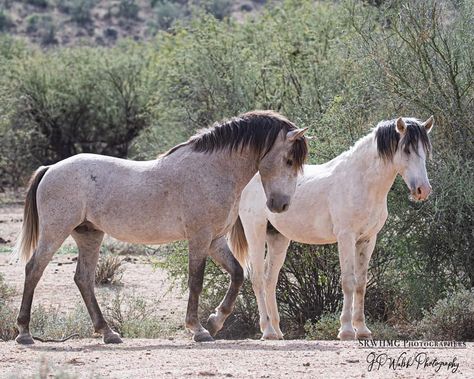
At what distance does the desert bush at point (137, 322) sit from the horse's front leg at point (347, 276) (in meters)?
2.39

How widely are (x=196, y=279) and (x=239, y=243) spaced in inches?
83.6

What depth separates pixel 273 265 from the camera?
11.0 m

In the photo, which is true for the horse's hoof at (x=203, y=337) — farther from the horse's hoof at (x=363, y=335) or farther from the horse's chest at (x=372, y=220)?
the horse's chest at (x=372, y=220)

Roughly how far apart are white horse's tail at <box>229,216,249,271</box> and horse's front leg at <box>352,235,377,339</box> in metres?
1.56

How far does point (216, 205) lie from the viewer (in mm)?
8820

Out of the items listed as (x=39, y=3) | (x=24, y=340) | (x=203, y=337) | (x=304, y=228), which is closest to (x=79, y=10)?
(x=39, y=3)

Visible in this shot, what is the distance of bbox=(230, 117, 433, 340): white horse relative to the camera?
9203 millimetres

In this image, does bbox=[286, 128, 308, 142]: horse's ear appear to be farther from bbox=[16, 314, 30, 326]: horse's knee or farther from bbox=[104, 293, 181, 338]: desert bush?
bbox=[104, 293, 181, 338]: desert bush

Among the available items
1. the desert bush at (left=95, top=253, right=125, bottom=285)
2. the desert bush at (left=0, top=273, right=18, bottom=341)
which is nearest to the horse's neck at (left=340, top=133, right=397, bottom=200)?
the desert bush at (left=0, top=273, right=18, bottom=341)

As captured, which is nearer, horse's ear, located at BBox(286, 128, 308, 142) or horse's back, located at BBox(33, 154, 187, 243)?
horse's ear, located at BBox(286, 128, 308, 142)

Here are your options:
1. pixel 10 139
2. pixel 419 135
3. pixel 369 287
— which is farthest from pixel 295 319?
pixel 10 139

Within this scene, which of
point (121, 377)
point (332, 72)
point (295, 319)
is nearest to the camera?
point (121, 377)

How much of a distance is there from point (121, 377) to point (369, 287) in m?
5.92

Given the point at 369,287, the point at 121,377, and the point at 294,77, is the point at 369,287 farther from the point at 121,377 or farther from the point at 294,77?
the point at 294,77
